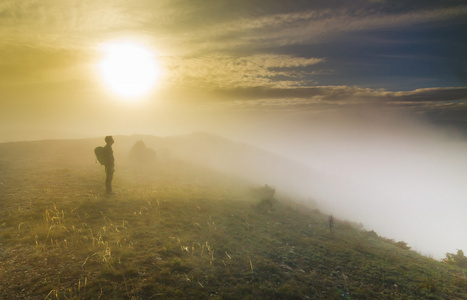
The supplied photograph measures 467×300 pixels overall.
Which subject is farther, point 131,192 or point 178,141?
point 178,141

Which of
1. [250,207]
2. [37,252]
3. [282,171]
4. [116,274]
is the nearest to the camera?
[116,274]

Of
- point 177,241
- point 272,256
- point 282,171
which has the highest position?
point 177,241

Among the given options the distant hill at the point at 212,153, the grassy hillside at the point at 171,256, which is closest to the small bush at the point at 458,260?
the grassy hillside at the point at 171,256

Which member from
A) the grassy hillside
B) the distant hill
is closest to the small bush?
the grassy hillside

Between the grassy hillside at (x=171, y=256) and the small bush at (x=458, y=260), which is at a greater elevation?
the grassy hillside at (x=171, y=256)

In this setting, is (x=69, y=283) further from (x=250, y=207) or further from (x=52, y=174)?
(x=52, y=174)

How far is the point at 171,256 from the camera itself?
8531 millimetres

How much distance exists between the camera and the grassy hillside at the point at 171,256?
6.44 m

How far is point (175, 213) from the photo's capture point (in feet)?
45.8

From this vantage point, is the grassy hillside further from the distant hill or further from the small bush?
the distant hill

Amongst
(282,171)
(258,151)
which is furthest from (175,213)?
(258,151)

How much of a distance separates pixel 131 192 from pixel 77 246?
9552 mm

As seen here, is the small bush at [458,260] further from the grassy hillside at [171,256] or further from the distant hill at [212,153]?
the distant hill at [212,153]

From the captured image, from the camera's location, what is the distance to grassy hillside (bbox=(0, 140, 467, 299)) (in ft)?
21.1
